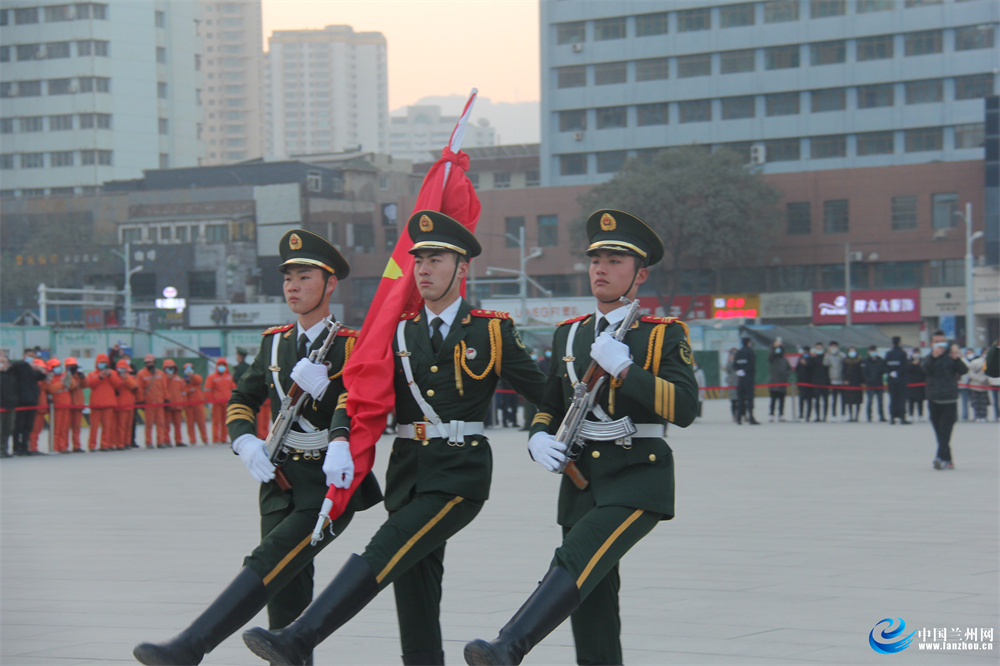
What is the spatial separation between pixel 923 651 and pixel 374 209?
6914cm

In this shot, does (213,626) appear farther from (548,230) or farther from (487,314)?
(548,230)

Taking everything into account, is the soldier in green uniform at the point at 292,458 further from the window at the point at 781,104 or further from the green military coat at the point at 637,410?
the window at the point at 781,104

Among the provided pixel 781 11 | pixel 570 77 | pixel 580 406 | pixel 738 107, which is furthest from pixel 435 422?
Result: pixel 570 77

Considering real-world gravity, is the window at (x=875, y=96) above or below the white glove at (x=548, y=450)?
above

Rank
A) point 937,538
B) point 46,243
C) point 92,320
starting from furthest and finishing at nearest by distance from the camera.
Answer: point 46,243, point 92,320, point 937,538

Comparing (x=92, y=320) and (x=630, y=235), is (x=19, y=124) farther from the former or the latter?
(x=630, y=235)

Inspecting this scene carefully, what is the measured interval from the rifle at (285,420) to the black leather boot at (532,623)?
1307mm

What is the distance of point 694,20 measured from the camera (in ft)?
217

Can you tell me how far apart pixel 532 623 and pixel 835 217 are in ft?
190

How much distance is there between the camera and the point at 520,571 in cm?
773

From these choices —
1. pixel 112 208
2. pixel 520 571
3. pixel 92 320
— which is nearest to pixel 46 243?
pixel 112 208

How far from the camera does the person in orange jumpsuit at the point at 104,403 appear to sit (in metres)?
20.1

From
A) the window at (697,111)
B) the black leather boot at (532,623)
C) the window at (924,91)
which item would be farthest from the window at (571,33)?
the black leather boot at (532,623)

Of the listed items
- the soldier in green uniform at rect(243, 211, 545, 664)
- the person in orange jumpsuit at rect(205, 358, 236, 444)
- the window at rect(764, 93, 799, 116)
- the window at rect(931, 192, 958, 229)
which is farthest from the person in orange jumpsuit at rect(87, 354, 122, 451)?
the window at rect(764, 93, 799, 116)
